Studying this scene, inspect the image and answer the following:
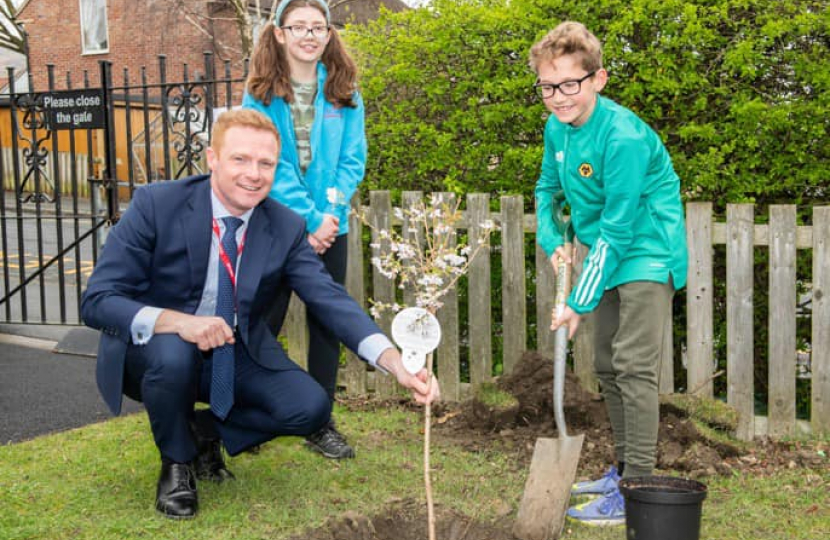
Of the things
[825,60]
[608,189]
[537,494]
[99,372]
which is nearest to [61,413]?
[99,372]

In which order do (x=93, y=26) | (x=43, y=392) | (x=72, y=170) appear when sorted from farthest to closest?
(x=93, y=26), (x=72, y=170), (x=43, y=392)

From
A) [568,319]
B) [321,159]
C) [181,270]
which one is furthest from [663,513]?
[321,159]

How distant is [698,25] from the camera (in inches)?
178

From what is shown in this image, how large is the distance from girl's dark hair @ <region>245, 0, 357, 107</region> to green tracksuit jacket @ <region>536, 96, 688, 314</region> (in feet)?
3.86

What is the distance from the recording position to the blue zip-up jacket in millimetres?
4227

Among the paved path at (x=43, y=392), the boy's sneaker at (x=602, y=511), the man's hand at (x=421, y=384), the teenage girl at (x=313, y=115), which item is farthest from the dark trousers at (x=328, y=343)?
the man's hand at (x=421, y=384)

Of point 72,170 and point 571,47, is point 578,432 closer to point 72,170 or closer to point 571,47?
point 571,47

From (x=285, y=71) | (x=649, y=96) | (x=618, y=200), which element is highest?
(x=285, y=71)

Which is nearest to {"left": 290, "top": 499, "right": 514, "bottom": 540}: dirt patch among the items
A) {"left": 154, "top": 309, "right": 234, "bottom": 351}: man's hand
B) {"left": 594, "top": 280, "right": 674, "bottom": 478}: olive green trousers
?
{"left": 594, "top": 280, "right": 674, "bottom": 478}: olive green trousers

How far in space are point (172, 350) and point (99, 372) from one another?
0.38 metres

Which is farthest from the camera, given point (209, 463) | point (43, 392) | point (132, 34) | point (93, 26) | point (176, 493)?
point (93, 26)

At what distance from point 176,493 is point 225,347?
62cm

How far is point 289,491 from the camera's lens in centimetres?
377

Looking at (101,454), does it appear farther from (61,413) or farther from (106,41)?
(106,41)
